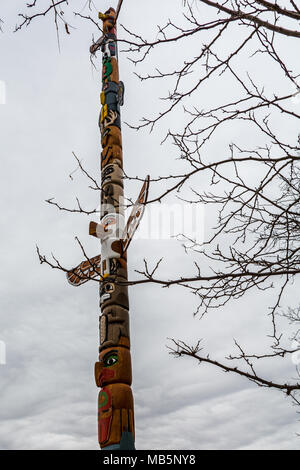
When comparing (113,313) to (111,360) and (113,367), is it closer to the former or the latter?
(111,360)

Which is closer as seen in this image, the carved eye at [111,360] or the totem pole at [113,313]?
the totem pole at [113,313]

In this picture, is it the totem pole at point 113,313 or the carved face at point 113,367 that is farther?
the carved face at point 113,367

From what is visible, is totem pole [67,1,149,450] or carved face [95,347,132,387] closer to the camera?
totem pole [67,1,149,450]

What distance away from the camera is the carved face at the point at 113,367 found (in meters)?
6.40

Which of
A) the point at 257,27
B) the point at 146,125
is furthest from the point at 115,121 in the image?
the point at 257,27

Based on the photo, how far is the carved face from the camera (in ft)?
21.0

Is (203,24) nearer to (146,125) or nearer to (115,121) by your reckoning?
(146,125)

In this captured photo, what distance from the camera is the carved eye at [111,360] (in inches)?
256

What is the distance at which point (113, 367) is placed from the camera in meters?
6.45

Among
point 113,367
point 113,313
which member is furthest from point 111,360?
point 113,313

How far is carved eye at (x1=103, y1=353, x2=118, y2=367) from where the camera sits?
6.50 meters

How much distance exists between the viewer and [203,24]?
8.64 feet
